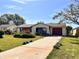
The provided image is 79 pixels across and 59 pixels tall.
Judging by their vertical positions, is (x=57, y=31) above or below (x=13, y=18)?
below

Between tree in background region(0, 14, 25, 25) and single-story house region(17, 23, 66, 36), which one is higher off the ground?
tree in background region(0, 14, 25, 25)

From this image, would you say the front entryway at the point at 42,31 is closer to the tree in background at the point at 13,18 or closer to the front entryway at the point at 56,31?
the front entryway at the point at 56,31

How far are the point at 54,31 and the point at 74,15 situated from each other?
18463 millimetres

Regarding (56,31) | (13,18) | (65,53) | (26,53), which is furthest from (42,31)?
(13,18)

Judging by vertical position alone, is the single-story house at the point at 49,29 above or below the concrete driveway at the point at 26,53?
above

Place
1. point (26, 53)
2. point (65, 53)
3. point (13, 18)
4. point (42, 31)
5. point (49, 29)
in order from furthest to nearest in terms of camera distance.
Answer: point (13, 18)
point (49, 29)
point (42, 31)
point (65, 53)
point (26, 53)

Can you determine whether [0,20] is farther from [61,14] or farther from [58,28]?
[61,14]

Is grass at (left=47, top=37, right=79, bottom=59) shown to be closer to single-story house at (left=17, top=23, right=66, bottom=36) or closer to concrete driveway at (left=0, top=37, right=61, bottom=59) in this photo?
concrete driveway at (left=0, top=37, right=61, bottom=59)

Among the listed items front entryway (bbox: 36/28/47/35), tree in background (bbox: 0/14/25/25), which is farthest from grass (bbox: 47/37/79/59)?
tree in background (bbox: 0/14/25/25)

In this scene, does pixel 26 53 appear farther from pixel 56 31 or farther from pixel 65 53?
pixel 56 31

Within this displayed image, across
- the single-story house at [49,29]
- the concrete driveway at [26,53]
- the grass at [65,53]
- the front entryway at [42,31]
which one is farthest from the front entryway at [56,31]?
the concrete driveway at [26,53]

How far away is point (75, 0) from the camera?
3694 cm

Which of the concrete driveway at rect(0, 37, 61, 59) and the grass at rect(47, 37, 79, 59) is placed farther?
the grass at rect(47, 37, 79, 59)

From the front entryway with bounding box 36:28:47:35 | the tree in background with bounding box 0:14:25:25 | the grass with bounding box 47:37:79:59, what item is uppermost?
the tree in background with bounding box 0:14:25:25
